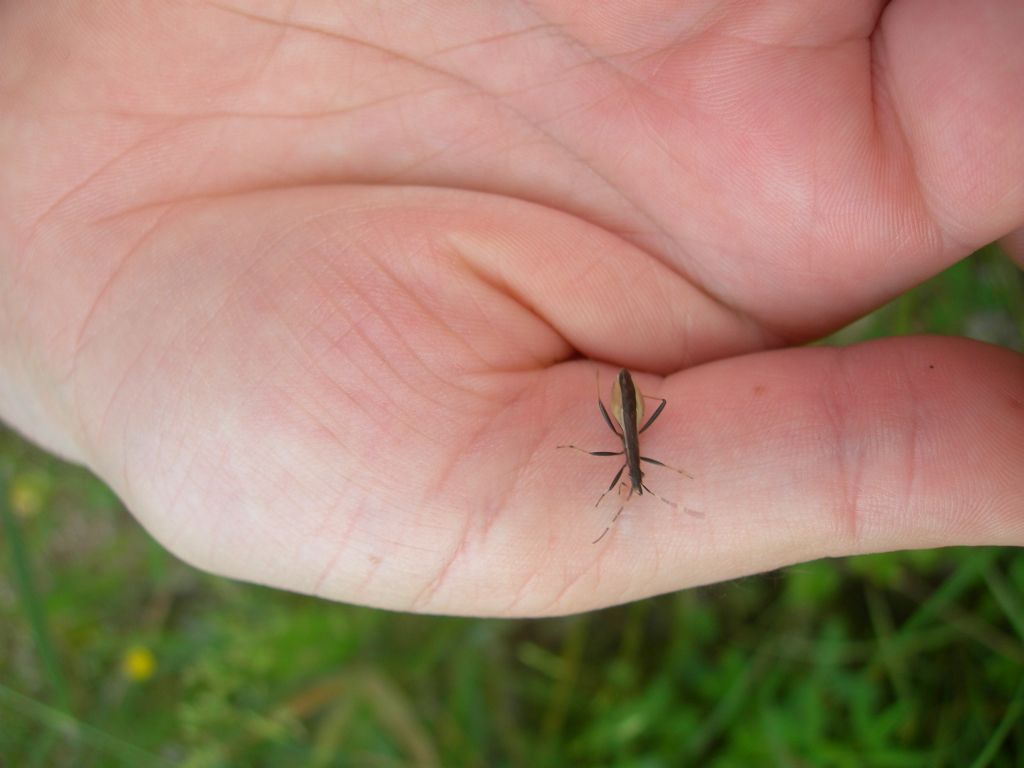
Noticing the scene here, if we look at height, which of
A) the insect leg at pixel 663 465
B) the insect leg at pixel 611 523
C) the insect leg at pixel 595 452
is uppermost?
the insect leg at pixel 663 465

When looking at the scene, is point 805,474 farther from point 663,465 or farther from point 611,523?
point 611,523

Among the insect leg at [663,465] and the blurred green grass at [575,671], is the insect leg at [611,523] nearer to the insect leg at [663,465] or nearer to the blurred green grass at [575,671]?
the insect leg at [663,465]

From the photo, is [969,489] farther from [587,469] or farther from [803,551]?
[587,469]

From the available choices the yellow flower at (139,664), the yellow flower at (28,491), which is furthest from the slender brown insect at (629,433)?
the yellow flower at (28,491)

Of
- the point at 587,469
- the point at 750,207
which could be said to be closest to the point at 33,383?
the point at 587,469

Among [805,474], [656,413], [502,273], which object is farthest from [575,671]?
[502,273]

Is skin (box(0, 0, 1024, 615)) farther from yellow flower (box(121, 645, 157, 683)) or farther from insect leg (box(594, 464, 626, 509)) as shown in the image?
yellow flower (box(121, 645, 157, 683))
